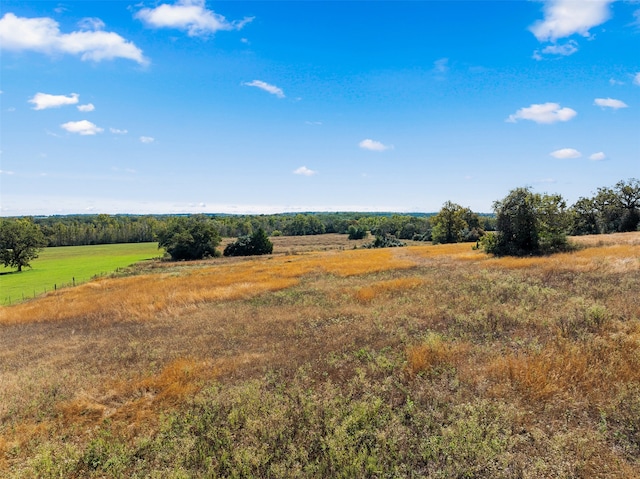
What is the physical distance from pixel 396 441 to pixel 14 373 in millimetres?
12300

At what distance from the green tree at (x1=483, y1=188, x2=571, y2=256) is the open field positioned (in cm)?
1418

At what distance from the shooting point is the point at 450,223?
234 ft

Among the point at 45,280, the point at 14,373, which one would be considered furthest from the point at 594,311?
the point at 45,280

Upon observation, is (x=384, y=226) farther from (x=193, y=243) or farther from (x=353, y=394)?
(x=353, y=394)

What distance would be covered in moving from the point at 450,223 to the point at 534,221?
4606 cm

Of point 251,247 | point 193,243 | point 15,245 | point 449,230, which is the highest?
point 449,230

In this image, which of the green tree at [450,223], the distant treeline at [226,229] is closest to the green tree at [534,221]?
the green tree at [450,223]

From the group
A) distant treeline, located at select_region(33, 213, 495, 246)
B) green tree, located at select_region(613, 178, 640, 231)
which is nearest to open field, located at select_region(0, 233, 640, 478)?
green tree, located at select_region(613, 178, 640, 231)

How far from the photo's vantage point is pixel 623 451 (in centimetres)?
464

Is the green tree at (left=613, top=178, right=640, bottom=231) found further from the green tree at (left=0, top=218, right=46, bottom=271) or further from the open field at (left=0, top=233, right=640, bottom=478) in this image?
the green tree at (left=0, top=218, right=46, bottom=271)

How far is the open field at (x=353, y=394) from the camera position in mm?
4992

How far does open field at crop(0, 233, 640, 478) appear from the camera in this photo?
499 centimetres

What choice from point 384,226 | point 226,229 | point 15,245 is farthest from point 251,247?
point 226,229

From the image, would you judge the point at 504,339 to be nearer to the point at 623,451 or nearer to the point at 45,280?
the point at 623,451
